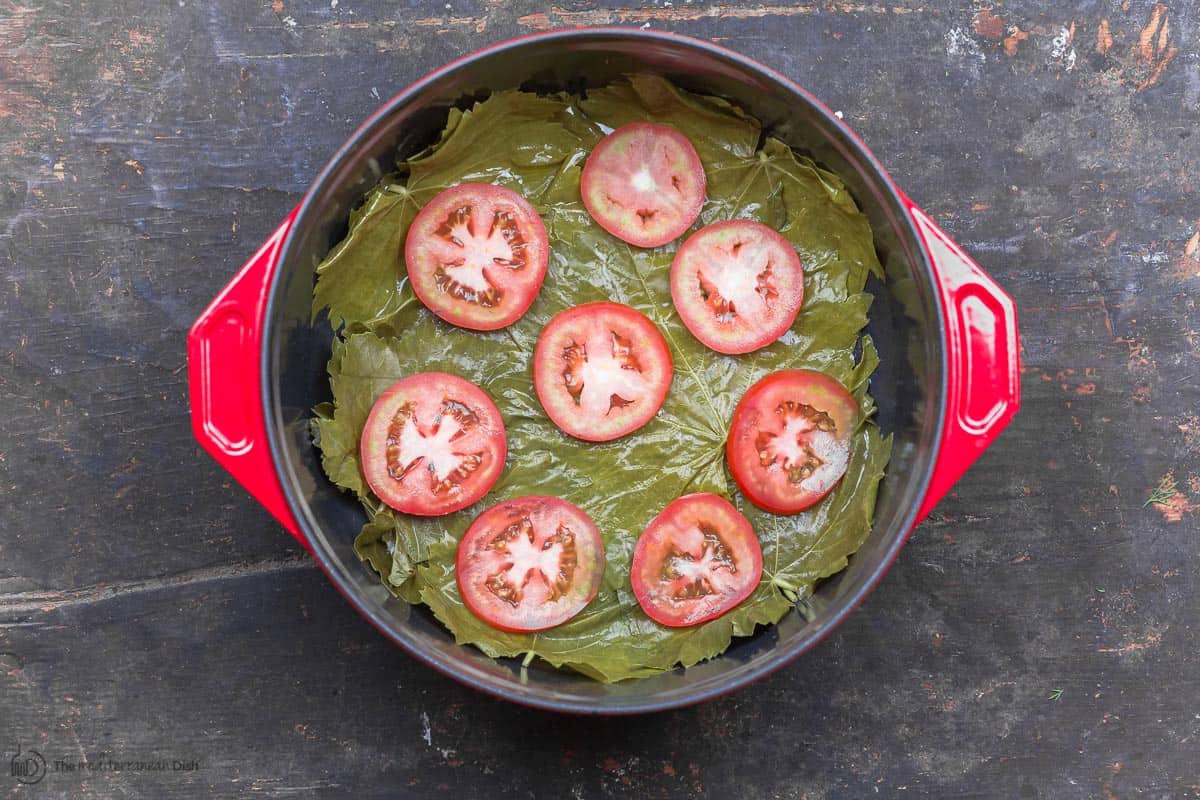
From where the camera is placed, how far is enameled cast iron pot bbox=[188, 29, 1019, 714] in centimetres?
176

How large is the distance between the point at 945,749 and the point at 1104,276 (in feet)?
4.53

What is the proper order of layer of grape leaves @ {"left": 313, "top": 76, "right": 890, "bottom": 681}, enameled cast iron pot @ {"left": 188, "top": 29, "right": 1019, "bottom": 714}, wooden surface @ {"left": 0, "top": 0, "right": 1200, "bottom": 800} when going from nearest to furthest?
enameled cast iron pot @ {"left": 188, "top": 29, "right": 1019, "bottom": 714} → layer of grape leaves @ {"left": 313, "top": 76, "right": 890, "bottom": 681} → wooden surface @ {"left": 0, "top": 0, "right": 1200, "bottom": 800}

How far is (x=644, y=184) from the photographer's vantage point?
2105 millimetres

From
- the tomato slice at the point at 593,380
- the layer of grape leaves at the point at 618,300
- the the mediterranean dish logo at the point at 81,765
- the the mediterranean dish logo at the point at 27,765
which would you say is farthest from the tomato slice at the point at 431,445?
the the mediterranean dish logo at the point at 27,765

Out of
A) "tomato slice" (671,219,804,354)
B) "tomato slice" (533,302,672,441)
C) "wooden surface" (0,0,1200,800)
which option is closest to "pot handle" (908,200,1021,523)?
"tomato slice" (671,219,804,354)

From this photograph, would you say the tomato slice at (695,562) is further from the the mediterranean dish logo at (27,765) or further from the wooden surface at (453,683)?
the the mediterranean dish logo at (27,765)

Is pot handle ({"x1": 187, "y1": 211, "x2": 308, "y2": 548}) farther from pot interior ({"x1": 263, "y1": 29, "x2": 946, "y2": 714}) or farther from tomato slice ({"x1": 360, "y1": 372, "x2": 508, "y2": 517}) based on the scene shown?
A: tomato slice ({"x1": 360, "y1": 372, "x2": 508, "y2": 517})

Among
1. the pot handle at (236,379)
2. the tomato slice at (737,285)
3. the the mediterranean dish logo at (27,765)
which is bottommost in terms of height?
the the mediterranean dish logo at (27,765)

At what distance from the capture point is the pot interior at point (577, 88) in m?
1.76

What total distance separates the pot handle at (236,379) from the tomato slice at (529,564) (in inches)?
18.3

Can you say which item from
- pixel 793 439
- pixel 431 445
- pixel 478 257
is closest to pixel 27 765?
pixel 431 445

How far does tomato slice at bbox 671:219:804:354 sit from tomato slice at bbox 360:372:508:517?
22.8 inches

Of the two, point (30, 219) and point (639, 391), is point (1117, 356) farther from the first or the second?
point (30, 219)

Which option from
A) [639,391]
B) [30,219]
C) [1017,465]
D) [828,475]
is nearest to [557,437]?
[639,391]
